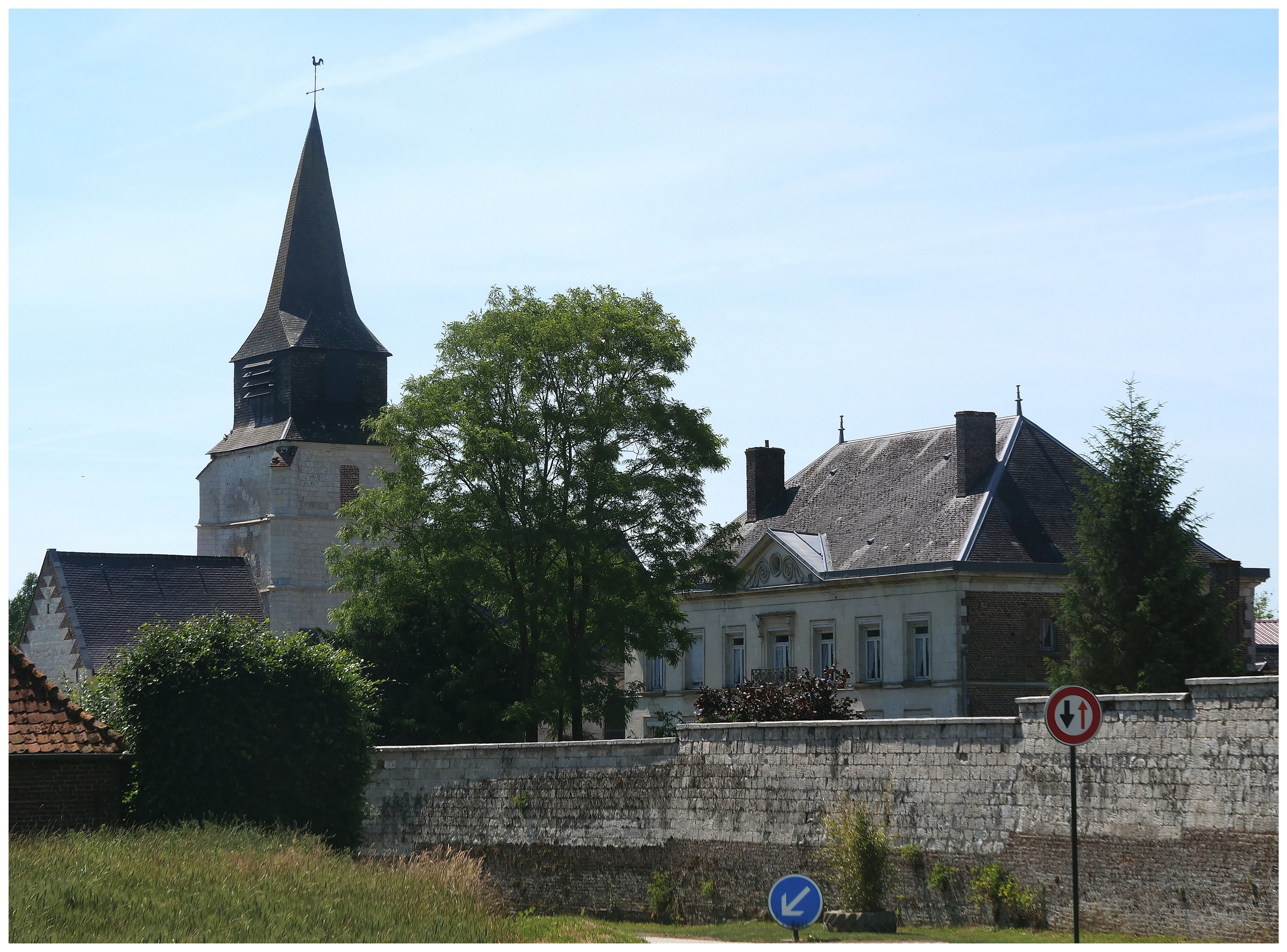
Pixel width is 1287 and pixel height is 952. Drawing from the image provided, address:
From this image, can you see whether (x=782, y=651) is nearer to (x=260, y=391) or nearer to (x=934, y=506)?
(x=934, y=506)

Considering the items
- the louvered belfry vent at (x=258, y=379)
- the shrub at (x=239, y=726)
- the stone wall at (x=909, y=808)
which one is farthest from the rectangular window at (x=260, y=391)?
the shrub at (x=239, y=726)

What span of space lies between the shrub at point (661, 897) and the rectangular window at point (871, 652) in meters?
15.6

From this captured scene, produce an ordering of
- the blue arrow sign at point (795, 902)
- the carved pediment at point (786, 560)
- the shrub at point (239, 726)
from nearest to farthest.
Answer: the blue arrow sign at point (795, 902), the shrub at point (239, 726), the carved pediment at point (786, 560)

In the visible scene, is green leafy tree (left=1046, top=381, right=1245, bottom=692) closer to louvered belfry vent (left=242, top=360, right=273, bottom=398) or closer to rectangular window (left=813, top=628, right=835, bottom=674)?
rectangular window (left=813, top=628, right=835, bottom=674)

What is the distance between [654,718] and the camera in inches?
1850

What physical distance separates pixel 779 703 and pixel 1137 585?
940cm

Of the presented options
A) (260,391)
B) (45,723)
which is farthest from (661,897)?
(260,391)

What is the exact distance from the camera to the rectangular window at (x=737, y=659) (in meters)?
44.5

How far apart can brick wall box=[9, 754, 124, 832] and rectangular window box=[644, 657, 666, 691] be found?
84.7 ft

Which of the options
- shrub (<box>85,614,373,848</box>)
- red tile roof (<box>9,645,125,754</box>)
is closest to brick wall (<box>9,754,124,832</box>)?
red tile roof (<box>9,645,125,754</box>)

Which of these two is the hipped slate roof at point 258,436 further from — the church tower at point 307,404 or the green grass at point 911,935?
the green grass at point 911,935

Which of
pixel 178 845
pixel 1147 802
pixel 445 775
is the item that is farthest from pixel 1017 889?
pixel 445 775

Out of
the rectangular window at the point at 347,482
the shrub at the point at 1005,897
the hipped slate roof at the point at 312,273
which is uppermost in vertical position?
the hipped slate roof at the point at 312,273

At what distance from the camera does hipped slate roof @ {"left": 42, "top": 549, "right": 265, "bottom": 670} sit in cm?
6300
